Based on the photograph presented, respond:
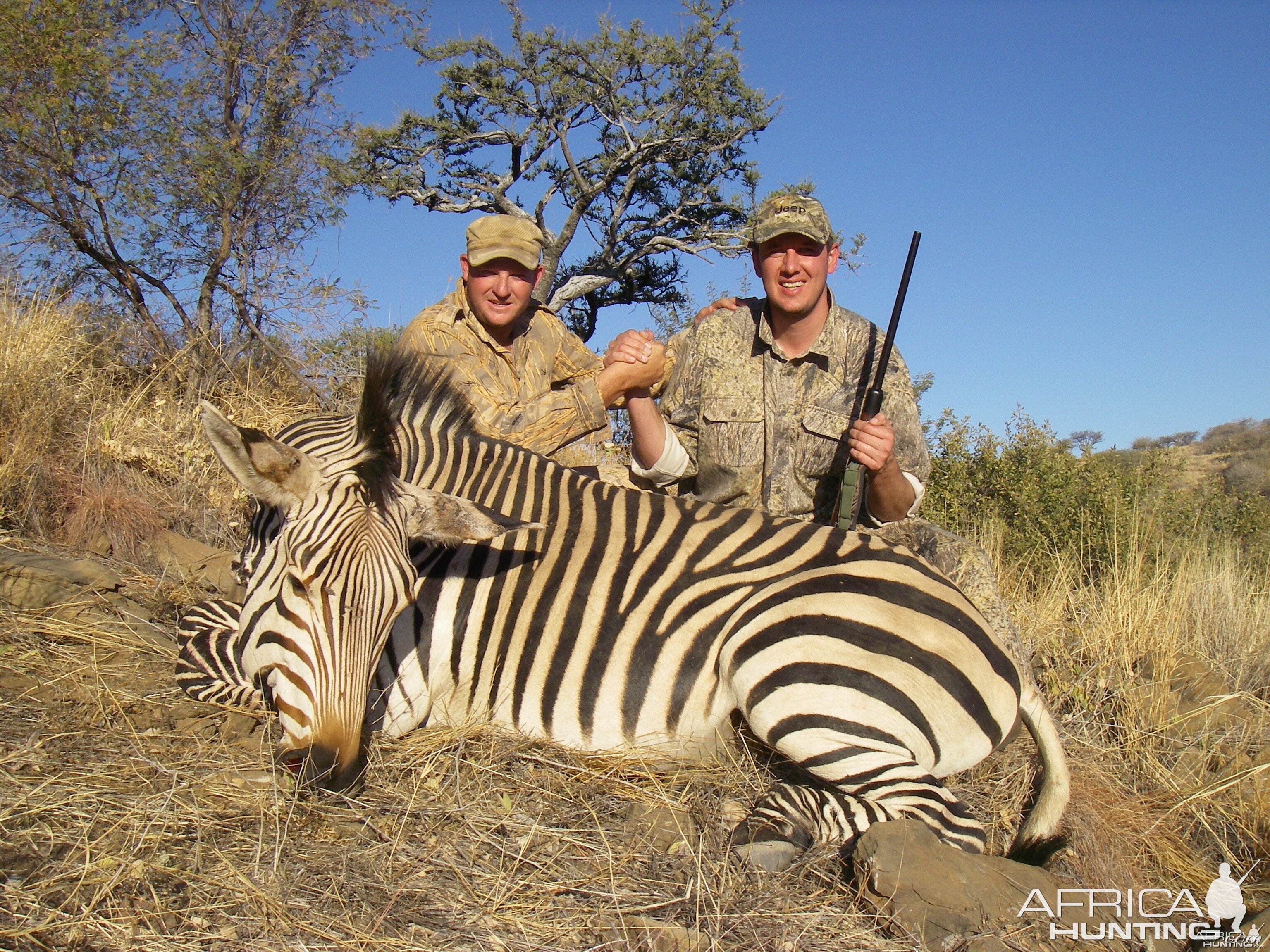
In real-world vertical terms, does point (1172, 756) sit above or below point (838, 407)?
below

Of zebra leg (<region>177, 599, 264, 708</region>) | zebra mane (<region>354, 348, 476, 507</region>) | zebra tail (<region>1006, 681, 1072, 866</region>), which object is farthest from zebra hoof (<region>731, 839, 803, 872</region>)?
zebra leg (<region>177, 599, 264, 708</region>)

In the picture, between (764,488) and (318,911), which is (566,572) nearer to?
(318,911)

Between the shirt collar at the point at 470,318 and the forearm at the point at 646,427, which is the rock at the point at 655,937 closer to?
the forearm at the point at 646,427

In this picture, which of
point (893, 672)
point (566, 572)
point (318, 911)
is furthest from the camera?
point (566, 572)

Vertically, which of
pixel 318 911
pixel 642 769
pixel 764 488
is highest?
pixel 764 488

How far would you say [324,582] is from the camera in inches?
93.0

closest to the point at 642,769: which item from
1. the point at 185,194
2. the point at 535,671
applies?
the point at 535,671

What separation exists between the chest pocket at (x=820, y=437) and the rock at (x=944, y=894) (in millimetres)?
2542

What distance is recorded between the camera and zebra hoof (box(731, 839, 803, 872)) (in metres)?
2.50

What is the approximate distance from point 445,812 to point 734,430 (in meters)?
2.80

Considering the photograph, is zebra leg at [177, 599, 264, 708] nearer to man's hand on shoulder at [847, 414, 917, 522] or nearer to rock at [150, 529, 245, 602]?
rock at [150, 529, 245, 602]

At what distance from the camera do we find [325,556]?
2.38 metres

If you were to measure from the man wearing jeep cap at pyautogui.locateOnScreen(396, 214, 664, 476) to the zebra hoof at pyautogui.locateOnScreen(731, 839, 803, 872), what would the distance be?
219 centimetres

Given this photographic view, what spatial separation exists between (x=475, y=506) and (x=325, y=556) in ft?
1.86
